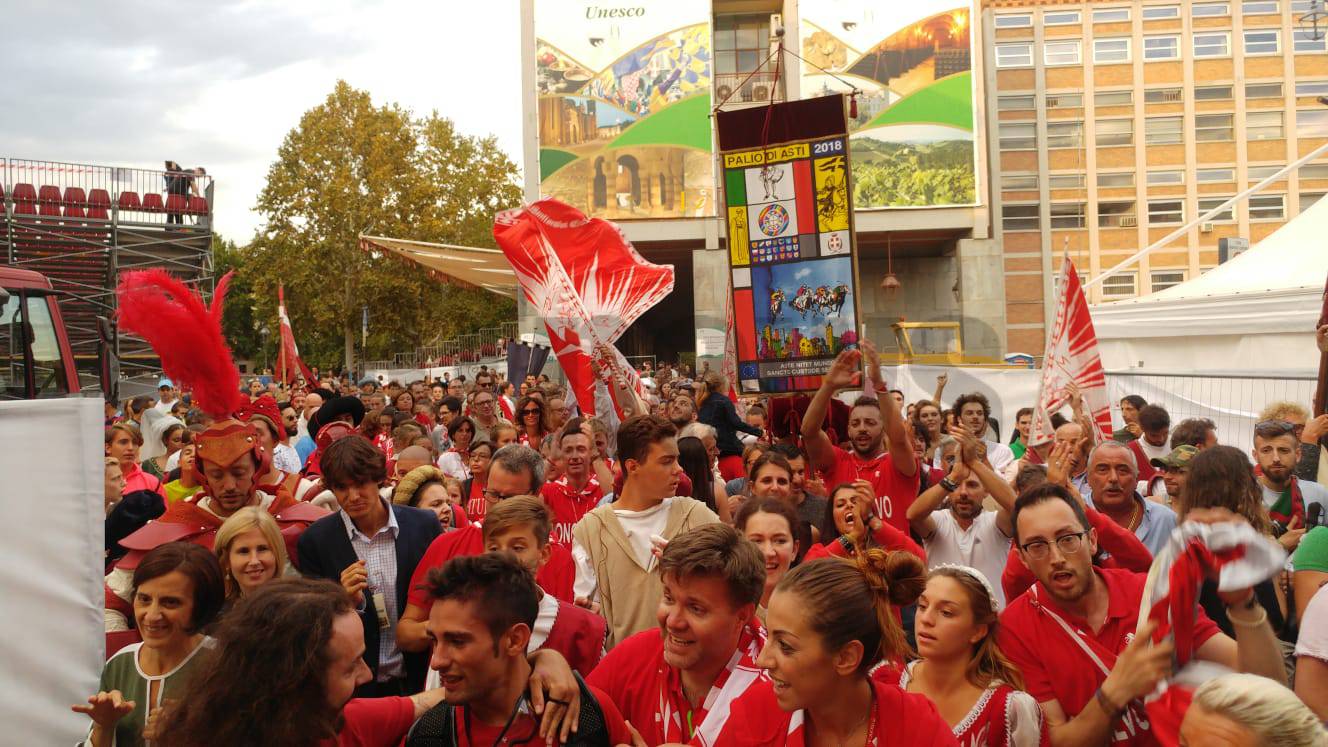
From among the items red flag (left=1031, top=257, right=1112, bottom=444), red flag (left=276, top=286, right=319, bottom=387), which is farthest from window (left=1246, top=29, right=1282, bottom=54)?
red flag (left=1031, top=257, right=1112, bottom=444)

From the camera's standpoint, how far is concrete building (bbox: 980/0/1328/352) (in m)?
57.9

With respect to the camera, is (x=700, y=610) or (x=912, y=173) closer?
(x=700, y=610)

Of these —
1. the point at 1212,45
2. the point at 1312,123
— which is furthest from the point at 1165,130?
the point at 1312,123

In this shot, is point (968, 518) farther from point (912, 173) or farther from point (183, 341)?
point (912, 173)

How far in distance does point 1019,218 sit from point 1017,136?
3656mm

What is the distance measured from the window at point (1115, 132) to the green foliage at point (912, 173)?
2690 centimetres

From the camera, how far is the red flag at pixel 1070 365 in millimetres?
8453

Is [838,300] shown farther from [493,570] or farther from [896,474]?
[493,570]

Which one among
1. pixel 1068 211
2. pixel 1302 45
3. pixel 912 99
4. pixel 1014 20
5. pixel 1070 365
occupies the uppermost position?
pixel 1014 20

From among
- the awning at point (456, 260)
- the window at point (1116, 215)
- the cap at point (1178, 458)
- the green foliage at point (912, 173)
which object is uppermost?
the window at point (1116, 215)

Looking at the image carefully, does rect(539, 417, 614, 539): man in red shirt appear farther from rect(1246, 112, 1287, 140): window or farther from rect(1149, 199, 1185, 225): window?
rect(1246, 112, 1287, 140): window

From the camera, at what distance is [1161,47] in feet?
193

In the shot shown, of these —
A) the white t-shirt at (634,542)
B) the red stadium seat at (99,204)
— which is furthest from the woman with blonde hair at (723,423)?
the red stadium seat at (99,204)

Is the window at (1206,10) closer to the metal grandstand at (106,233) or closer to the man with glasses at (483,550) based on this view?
the metal grandstand at (106,233)
